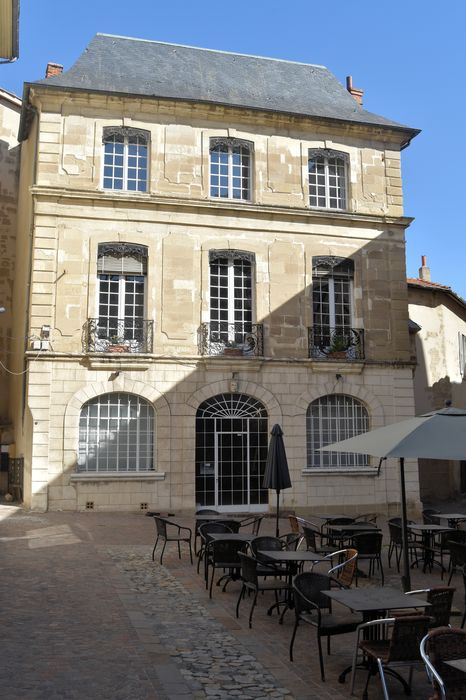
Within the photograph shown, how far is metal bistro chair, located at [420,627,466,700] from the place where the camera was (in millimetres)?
4109

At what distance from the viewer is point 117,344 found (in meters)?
16.1

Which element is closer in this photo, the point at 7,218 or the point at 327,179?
the point at 327,179

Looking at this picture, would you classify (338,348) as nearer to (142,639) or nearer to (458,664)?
(142,639)

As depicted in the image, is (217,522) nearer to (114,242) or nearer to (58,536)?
(58,536)

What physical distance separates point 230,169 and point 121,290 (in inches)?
167

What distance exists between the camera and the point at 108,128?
16.9 metres

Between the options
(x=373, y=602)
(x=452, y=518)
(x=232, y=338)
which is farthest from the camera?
(x=232, y=338)

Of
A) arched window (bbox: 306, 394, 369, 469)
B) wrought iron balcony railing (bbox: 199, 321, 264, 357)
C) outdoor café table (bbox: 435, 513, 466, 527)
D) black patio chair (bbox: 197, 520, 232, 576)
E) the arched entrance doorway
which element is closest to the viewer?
black patio chair (bbox: 197, 520, 232, 576)

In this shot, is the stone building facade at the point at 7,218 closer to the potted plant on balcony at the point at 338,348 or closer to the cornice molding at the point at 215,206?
the cornice molding at the point at 215,206

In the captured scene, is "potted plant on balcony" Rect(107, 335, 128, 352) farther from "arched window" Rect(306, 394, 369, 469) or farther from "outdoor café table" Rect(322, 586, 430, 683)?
"outdoor café table" Rect(322, 586, 430, 683)

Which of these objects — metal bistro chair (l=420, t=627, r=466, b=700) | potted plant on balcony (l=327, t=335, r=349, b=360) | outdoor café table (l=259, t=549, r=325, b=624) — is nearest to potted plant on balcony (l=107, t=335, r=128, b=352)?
potted plant on balcony (l=327, t=335, r=349, b=360)

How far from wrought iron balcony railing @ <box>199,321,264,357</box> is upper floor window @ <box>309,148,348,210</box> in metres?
3.87

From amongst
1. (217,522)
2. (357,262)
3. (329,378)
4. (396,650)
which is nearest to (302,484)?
(329,378)

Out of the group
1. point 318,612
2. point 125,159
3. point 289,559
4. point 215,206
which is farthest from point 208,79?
point 318,612
